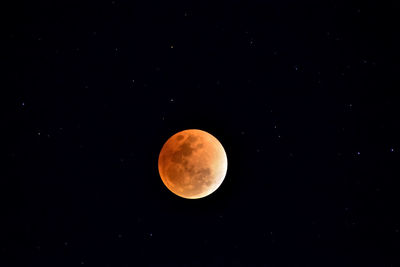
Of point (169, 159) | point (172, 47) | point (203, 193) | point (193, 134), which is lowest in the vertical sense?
point (203, 193)

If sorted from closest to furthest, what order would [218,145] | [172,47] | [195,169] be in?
[195,169] → [218,145] → [172,47]

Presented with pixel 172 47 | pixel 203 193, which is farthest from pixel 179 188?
pixel 172 47

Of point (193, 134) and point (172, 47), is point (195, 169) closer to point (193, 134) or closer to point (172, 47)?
point (193, 134)

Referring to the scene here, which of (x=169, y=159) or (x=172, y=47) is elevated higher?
(x=172, y=47)

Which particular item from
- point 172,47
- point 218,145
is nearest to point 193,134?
point 218,145

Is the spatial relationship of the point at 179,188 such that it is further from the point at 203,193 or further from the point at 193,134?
the point at 193,134

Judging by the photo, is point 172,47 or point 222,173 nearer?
point 222,173

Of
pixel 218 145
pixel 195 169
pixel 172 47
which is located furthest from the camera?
pixel 172 47
